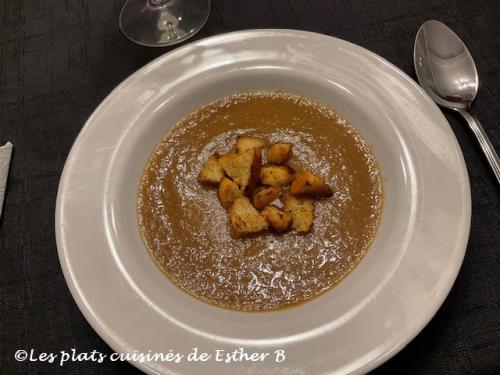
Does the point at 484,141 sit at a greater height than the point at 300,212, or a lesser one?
greater

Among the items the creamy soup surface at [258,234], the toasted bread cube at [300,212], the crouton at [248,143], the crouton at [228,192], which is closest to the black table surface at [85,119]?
the creamy soup surface at [258,234]

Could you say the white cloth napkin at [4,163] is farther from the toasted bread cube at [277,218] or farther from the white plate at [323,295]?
the toasted bread cube at [277,218]

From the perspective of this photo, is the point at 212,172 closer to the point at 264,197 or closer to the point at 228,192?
the point at 228,192

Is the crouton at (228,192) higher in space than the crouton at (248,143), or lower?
lower

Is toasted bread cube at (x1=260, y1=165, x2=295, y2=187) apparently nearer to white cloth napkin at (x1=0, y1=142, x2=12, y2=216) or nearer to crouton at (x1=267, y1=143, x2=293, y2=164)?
crouton at (x1=267, y1=143, x2=293, y2=164)

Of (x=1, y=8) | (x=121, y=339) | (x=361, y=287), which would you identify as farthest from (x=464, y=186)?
(x=1, y=8)

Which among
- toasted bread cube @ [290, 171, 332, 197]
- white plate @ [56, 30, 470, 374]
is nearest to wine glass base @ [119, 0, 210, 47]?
white plate @ [56, 30, 470, 374]

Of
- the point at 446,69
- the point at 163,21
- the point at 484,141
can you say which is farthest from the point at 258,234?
the point at 163,21
